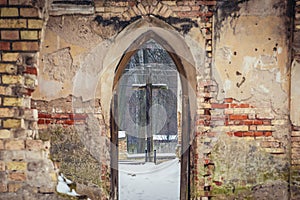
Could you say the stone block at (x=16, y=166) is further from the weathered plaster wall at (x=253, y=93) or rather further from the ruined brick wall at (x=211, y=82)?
the weathered plaster wall at (x=253, y=93)

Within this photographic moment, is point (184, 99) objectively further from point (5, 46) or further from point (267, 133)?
point (5, 46)

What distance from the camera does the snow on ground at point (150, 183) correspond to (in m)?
5.67

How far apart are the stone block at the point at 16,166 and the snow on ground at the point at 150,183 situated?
3.41 meters

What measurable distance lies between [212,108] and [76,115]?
1474 mm

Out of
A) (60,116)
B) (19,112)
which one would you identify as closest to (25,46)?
(19,112)

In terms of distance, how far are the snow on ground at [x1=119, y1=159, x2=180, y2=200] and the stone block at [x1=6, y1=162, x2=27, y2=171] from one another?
3411 millimetres

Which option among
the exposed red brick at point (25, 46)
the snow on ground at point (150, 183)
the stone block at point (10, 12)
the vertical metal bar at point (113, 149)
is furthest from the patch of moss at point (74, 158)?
the snow on ground at point (150, 183)

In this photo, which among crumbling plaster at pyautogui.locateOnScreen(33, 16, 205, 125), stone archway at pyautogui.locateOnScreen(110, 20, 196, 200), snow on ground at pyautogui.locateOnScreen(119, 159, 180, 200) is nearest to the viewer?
crumbling plaster at pyautogui.locateOnScreen(33, 16, 205, 125)

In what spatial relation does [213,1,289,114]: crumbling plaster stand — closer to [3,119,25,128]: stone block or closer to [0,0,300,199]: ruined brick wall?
[0,0,300,199]: ruined brick wall

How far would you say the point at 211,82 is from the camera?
3.68 m

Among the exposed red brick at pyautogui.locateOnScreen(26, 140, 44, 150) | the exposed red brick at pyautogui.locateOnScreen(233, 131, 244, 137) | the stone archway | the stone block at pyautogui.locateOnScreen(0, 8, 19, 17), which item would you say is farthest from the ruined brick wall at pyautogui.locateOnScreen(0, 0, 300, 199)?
the exposed red brick at pyautogui.locateOnScreen(26, 140, 44, 150)

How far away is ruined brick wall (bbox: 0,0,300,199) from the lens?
3.59 metres

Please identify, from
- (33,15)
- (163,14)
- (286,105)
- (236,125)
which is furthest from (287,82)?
(33,15)

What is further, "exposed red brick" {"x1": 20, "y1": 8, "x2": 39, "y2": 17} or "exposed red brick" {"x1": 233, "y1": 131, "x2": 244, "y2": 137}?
"exposed red brick" {"x1": 233, "y1": 131, "x2": 244, "y2": 137}
